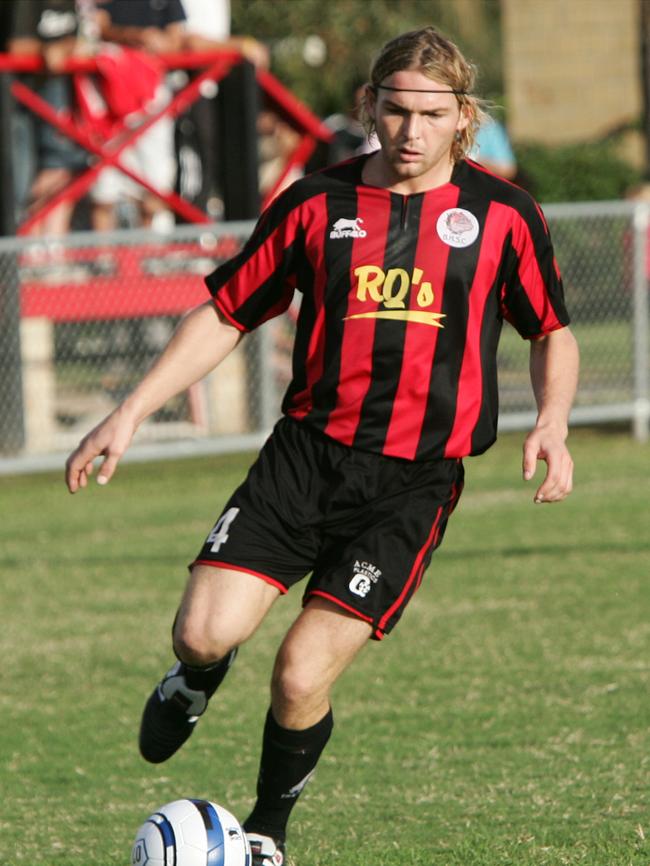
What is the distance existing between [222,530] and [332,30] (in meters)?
30.8

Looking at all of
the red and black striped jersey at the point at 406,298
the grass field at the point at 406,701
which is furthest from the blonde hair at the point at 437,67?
the grass field at the point at 406,701

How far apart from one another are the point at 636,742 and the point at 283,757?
1.59 metres

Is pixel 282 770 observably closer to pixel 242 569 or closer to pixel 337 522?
pixel 242 569

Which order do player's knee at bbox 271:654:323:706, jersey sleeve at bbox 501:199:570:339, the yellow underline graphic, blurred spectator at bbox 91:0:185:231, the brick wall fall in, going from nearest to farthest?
player's knee at bbox 271:654:323:706, the yellow underline graphic, jersey sleeve at bbox 501:199:570:339, blurred spectator at bbox 91:0:185:231, the brick wall

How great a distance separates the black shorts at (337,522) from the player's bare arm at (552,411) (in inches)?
12.1

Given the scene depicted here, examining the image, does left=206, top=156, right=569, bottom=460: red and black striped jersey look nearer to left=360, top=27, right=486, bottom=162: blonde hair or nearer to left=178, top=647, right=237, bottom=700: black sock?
left=360, top=27, right=486, bottom=162: blonde hair

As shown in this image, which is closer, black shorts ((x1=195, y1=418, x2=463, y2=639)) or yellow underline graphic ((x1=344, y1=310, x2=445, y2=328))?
black shorts ((x1=195, y1=418, x2=463, y2=639))

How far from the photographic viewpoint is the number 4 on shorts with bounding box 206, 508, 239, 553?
4543 millimetres

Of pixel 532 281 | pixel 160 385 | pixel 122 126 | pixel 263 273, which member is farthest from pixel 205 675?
pixel 122 126

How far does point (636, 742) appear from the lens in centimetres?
560

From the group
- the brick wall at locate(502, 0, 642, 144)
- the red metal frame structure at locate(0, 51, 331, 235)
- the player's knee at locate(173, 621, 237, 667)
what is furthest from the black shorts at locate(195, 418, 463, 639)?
the brick wall at locate(502, 0, 642, 144)

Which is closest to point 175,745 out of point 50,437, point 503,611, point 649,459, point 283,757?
point 283,757

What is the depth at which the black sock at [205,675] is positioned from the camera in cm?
478

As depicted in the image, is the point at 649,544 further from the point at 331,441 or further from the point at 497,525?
the point at 331,441
